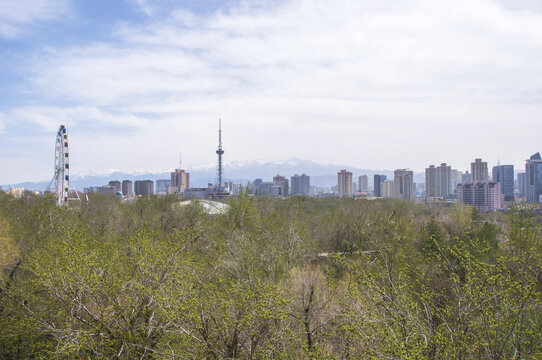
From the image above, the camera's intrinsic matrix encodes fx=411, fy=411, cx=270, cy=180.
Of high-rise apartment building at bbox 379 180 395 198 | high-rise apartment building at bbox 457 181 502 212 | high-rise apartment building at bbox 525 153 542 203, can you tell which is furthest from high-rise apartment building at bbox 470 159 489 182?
high-rise apartment building at bbox 457 181 502 212

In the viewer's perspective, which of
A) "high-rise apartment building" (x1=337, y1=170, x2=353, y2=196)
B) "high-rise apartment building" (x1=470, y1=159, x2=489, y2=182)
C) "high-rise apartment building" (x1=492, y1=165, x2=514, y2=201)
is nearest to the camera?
"high-rise apartment building" (x1=492, y1=165, x2=514, y2=201)

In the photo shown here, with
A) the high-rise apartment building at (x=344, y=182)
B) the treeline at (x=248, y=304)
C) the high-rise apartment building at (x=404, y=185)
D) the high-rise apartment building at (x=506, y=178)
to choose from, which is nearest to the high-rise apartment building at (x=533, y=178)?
the high-rise apartment building at (x=506, y=178)

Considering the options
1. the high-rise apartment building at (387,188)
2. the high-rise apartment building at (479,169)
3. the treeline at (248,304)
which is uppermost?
the high-rise apartment building at (479,169)

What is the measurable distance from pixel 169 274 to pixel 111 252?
3343 millimetres

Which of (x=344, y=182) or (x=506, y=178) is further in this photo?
(x=344, y=182)

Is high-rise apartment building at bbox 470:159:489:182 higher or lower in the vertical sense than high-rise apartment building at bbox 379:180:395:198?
higher

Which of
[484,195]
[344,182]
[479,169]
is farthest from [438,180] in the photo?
[484,195]

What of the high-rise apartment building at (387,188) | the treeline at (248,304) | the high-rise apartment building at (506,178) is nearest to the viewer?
the treeline at (248,304)

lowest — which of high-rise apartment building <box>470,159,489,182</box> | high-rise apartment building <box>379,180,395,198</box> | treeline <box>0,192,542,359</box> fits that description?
treeline <box>0,192,542,359</box>

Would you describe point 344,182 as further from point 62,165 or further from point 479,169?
point 62,165

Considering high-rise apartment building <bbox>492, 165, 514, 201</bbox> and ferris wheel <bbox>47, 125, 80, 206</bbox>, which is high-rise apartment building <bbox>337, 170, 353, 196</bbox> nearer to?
high-rise apartment building <bbox>492, 165, 514, 201</bbox>

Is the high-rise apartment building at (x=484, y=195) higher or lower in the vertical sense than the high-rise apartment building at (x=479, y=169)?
lower

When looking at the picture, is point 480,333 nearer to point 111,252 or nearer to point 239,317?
point 239,317

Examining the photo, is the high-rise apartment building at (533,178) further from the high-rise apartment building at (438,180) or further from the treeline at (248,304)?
the treeline at (248,304)
